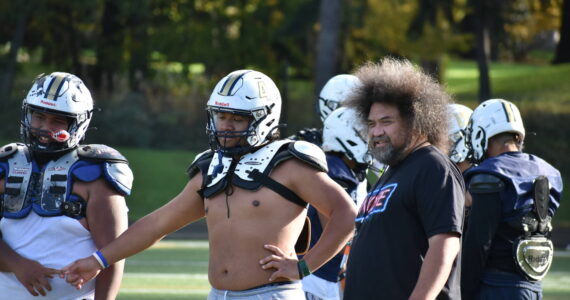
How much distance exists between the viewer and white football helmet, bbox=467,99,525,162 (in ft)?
19.5

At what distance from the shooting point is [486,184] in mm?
5441

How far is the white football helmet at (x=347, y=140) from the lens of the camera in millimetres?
6816

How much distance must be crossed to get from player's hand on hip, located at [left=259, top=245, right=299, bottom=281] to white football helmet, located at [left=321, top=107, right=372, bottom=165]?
2046 millimetres

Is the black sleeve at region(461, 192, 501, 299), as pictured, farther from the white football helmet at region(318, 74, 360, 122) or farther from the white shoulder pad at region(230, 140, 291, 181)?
the white football helmet at region(318, 74, 360, 122)

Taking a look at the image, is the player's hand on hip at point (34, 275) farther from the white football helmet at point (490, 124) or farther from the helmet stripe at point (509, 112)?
the helmet stripe at point (509, 112)

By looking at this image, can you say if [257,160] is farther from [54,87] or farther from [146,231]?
[54,87]

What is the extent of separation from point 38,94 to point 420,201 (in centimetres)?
212

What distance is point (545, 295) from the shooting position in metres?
11.5

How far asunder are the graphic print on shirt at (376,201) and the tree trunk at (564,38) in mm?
31327

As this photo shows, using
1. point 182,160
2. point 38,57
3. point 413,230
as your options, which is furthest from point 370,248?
point 38,57

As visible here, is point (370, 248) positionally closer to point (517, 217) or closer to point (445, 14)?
point (517, 217)

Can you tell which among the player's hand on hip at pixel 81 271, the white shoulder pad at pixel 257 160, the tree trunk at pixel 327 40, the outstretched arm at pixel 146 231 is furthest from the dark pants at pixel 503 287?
the tree trunk at pixel 327 40

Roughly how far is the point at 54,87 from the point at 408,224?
6.67ft

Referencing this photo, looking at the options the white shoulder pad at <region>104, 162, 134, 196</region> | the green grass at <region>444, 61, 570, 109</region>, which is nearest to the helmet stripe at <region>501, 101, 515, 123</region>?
the white shoulder pad at <region>104, 162, 134, 196</region>
